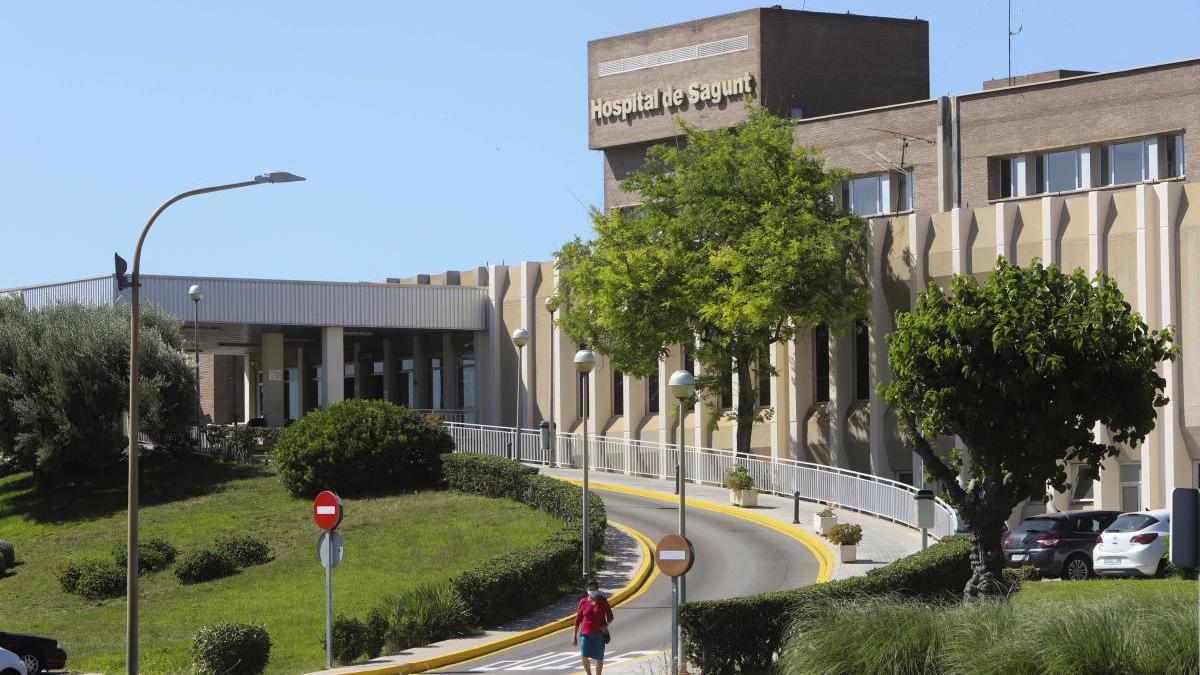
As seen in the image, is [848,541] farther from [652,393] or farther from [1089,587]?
[652,393]

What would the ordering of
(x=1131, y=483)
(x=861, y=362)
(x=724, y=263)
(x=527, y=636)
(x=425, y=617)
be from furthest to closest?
(x=861, y=362) → (x=724, y=263) → (x=1131, y=483) → (x=527, y=636) → (x=425, y=617)

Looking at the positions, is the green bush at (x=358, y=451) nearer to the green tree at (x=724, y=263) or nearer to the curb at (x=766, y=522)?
the curb at (x=766, y=522)

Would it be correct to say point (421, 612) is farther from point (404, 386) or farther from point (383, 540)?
point (404, 386)

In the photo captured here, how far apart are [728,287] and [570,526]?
13140mm

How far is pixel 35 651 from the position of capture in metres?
26.0

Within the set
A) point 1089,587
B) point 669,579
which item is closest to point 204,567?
point 669,579

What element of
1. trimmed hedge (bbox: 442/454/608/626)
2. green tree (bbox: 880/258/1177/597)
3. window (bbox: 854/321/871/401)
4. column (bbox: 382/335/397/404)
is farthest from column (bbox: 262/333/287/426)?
green tree (bbox: 880/258/1177/597)

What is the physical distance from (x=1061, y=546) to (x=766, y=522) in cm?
960

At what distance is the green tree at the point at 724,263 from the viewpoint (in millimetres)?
45156

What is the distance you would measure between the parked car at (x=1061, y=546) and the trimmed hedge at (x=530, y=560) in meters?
8.61

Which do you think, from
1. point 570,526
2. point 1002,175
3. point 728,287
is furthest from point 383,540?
point 1002,175

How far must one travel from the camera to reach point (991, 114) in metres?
54.6

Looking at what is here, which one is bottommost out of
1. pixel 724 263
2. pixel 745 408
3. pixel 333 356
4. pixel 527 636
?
pixel 527 636

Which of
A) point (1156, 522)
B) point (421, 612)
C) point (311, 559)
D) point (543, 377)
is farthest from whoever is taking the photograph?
point (543, 377)
